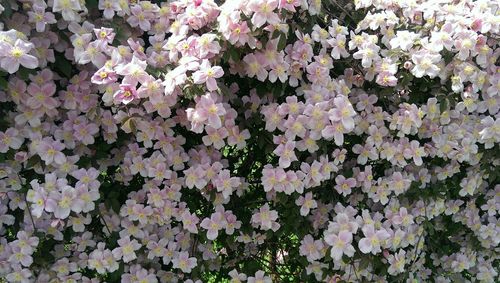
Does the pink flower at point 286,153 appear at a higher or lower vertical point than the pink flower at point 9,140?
higher

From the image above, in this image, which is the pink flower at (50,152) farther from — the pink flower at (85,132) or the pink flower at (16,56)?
the pink flower at (16,56)

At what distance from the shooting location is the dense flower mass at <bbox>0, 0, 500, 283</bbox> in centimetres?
182

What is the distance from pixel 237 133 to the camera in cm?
194

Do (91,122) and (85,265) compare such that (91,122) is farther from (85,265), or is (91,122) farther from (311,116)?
(311,116)

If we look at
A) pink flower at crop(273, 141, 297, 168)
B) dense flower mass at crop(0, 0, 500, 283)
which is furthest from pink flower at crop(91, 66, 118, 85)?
pink flower at crop(273, 141, 297, 168)

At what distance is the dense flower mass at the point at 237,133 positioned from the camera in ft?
5.97

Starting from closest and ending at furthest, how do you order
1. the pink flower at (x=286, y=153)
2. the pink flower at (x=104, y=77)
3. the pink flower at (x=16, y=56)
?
1. the pink flower at (x=16, y=56)
2. the pink flower at (x=104, y=77)
3. the pink flower at (x=286, y=153)

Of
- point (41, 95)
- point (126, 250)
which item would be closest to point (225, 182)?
point (126, 250)

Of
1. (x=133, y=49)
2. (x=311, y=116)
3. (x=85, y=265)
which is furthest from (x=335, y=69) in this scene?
(x=85, y=265)

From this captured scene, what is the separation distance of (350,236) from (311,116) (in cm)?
40

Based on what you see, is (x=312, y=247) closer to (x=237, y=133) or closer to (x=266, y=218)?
(x=266, y=218)

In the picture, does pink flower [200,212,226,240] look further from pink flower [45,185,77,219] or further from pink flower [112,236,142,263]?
pink flower [45,185,77,219]

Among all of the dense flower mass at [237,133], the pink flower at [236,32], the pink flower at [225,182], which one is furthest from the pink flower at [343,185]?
the pink flower at [236,32]

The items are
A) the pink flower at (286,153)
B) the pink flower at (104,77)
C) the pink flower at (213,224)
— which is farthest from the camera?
the pink flower at (213,224)
